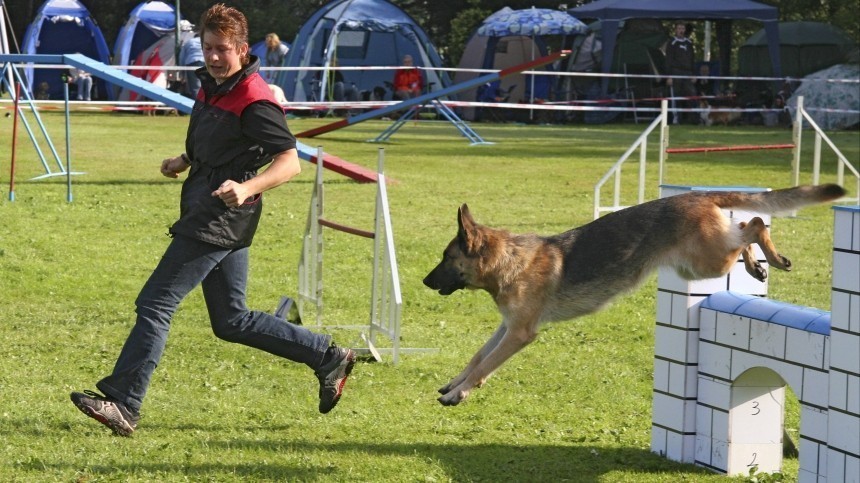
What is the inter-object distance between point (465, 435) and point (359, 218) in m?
7.04

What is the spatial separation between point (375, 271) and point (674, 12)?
21932 mm

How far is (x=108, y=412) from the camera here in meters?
5.15

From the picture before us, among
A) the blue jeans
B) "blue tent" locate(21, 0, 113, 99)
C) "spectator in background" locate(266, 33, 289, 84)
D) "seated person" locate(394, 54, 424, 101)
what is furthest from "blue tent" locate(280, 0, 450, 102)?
the blue jeans

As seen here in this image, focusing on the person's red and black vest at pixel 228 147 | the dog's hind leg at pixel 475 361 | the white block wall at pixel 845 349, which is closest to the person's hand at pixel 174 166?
the person's red and black vest at pixel 228 147

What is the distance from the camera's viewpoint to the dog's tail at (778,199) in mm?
4918

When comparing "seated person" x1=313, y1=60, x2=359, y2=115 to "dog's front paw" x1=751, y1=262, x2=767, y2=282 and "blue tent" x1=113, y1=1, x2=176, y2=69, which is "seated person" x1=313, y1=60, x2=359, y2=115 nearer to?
"blue tent" x1=113, y1=1, x2=176, y2=69

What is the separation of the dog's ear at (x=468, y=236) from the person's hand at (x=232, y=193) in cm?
110

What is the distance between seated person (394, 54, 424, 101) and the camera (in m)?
27.5

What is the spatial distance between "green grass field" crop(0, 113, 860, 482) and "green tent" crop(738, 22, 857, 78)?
16.6 m

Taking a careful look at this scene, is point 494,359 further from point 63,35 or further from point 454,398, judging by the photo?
point 63,35

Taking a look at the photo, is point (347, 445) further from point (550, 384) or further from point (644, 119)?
point (644, 119)

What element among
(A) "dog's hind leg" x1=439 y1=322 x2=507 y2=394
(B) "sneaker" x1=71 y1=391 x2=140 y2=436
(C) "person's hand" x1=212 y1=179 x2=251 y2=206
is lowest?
(B) "sneaker" x1=71 y1=391 x2=140 y2=436

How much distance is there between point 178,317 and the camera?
26.4ft

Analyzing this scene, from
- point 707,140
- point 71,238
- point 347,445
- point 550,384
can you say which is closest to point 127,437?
point 347,445
